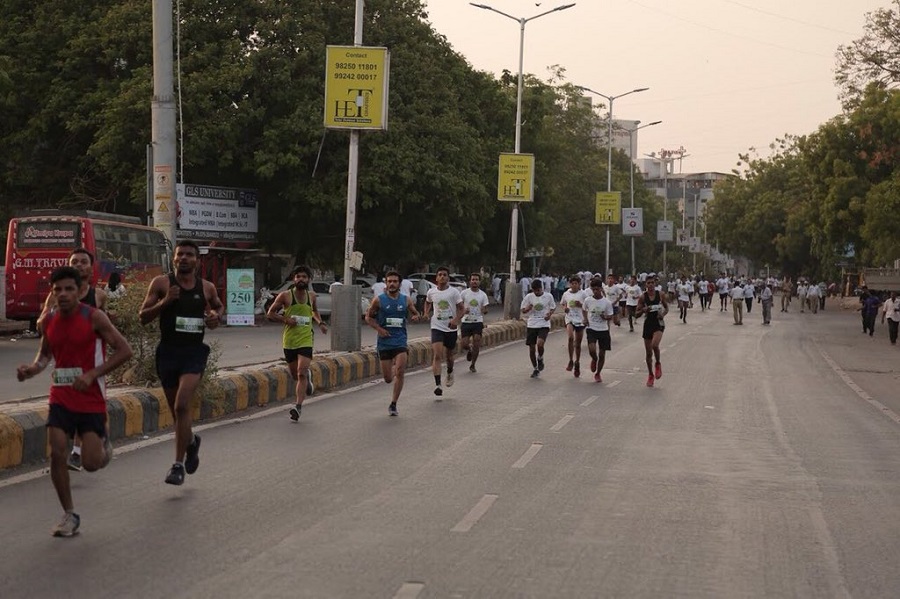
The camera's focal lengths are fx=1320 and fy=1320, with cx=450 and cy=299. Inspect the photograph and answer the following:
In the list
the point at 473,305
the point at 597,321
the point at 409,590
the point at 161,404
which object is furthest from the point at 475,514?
the point at 597,321

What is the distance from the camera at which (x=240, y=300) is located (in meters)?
38.2

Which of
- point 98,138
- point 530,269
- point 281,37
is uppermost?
point 281,37

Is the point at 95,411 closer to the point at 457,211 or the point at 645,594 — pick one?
the point at 645,594

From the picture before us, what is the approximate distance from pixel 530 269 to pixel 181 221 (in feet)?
139

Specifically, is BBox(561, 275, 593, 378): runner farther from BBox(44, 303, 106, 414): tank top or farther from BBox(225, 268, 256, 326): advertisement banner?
BBox(225, 268, 256, 326): advertisement banner

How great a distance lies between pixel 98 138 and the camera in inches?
1601

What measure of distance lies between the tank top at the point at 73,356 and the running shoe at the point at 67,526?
0.63 meters

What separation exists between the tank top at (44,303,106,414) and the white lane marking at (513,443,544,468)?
4354 mm

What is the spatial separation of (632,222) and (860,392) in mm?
53525

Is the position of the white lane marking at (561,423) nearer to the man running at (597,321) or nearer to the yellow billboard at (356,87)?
the man running at (597,321)

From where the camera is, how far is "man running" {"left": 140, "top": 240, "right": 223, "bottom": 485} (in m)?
9.73

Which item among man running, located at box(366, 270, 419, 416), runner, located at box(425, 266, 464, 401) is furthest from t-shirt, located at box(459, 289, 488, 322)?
man running, located at box(366, 270, 419, 416)

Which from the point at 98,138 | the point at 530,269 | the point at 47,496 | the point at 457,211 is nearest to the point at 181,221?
the point at 98,138

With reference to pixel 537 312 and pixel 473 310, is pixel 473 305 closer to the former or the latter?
pixel 473 310
